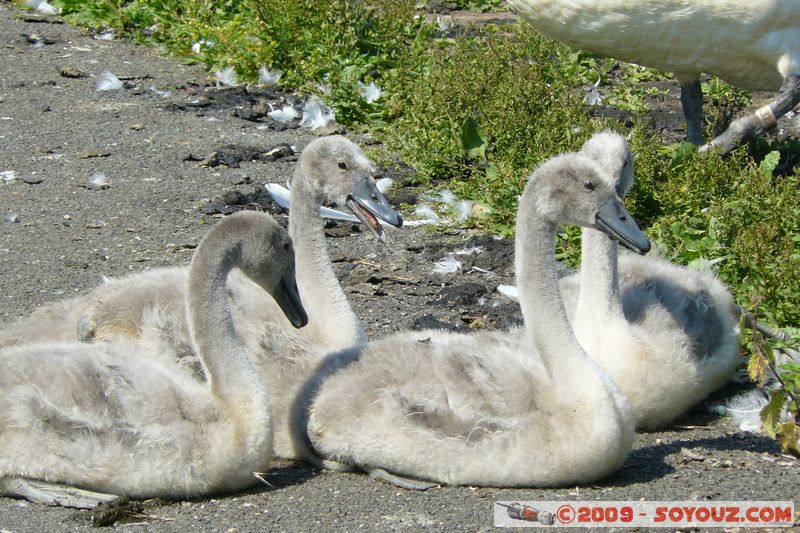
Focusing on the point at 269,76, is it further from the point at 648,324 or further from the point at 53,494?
the point at 53,494

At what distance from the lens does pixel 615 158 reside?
588cm

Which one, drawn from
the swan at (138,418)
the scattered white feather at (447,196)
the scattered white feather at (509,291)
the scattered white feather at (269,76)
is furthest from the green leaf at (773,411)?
the scattered white feather at (269,76)

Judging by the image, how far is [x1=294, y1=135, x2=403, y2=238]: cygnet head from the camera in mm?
6117

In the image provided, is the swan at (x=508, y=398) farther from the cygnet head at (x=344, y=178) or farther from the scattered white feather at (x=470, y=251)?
the scattered white feather at (x=470, y=251)

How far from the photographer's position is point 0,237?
8.07 metres

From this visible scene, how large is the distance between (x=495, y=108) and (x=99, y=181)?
298cm

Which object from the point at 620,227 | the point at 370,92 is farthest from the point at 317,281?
the point at 370,92

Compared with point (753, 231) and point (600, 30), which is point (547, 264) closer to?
point (753, 231)

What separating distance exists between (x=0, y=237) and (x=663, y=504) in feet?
16.6

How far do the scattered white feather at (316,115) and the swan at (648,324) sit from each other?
177 inches

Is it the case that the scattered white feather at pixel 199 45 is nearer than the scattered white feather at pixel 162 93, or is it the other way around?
the scattered white feather at pixel 162 93

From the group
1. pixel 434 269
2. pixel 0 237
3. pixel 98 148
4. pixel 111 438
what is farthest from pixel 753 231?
pixel 98 148

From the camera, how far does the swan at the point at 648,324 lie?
552cm

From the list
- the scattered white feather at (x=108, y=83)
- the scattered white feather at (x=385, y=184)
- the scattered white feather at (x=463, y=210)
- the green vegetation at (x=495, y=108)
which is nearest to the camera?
the green vegetation at (x=495, y=108)
